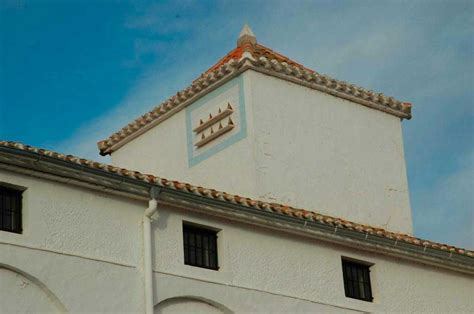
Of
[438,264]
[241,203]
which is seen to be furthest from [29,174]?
[438,264]

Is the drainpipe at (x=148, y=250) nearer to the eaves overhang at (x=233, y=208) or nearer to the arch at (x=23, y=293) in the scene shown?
the eaves overhang at (x=233, y=208)

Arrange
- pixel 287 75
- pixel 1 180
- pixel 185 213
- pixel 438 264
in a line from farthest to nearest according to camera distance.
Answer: pixel 287 75 < pixel 438 264 < pixel 185 213 < pixel 1 180

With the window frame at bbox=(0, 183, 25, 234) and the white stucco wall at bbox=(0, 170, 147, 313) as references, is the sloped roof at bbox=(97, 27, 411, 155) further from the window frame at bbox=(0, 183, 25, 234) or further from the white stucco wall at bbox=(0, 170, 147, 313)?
the window frame at bbox=(0, 183, 25, 234)

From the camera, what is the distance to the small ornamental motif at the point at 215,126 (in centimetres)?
2611

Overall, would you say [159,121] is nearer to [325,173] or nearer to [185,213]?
[325,173]

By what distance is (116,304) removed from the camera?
19438mm

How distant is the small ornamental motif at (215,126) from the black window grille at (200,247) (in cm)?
508

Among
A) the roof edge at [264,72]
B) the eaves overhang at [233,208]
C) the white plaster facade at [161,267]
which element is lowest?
the white plaster facade at [161,267]

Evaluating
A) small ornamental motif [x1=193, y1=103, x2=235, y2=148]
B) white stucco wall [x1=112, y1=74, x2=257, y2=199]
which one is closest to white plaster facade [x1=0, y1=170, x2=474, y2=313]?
white stucco wall [x1=112, y1=74, x2=257, y2=199]

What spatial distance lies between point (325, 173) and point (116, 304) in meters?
7.99

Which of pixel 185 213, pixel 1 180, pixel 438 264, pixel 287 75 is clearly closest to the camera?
pixel 1 180

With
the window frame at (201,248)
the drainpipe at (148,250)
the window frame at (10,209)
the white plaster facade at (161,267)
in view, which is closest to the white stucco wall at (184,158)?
the white plaster facade at (161,267)

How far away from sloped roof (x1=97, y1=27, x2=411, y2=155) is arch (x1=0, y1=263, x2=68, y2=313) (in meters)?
8.97

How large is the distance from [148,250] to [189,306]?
133cm
